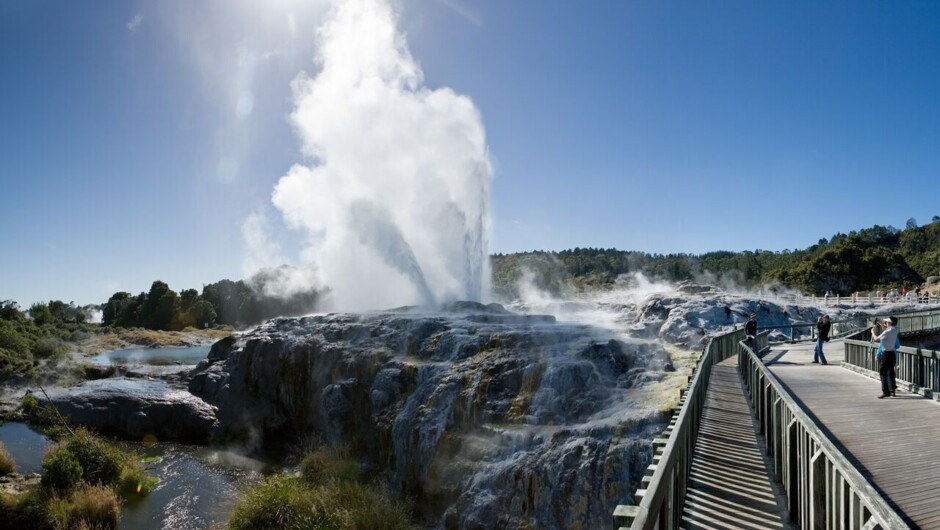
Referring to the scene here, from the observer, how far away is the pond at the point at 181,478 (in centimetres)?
2128

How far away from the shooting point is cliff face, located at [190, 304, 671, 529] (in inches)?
691

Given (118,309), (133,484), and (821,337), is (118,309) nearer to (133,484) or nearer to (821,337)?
(133,484)

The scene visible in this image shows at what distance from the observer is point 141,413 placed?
32.3 m

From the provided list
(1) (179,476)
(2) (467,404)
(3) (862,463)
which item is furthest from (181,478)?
(3) (862,463)

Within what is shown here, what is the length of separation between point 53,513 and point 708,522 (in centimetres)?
2368

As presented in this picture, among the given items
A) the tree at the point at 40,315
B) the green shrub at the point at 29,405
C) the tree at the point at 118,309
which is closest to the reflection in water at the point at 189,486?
the green shrub at the point at 29,405

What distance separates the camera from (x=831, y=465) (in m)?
4.84

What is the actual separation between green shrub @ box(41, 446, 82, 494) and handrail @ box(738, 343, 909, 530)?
84.0 ft

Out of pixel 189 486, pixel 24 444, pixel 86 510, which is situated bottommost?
pixel 189 486

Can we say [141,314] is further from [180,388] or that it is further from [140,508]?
[140,508]

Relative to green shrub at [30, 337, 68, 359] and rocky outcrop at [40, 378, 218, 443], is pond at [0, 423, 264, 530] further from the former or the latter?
green shrub at [30, 337, 68, 359]

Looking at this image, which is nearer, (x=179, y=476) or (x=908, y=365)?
(x=908, y=365)

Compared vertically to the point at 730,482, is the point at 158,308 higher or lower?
lower

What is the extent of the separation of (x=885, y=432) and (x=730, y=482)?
340 centimetres
